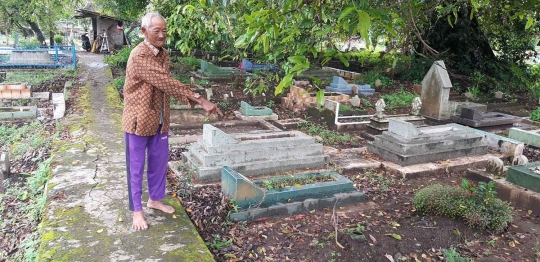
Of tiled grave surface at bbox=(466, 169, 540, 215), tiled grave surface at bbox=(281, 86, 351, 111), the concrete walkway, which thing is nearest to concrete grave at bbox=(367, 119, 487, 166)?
tiled grave surface at bbox=(466, 169, 540, 215)

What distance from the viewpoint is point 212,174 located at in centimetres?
507

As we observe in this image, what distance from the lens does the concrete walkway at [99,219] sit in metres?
2.92

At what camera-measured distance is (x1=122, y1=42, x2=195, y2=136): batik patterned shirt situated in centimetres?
306

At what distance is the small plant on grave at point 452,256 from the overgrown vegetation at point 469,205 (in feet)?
2.19

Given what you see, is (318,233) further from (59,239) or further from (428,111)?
(428,111)

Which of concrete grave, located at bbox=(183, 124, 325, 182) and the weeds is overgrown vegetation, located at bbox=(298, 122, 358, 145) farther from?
the weeds

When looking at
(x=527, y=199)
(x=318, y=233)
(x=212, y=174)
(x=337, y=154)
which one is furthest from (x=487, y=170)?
(x=212, y=174)

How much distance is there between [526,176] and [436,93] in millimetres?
5620

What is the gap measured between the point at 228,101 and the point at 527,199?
7.45 meters

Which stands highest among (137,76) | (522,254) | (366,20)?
(366,20)

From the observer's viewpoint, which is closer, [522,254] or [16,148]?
[522,254]

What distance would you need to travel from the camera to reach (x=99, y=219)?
3422mm

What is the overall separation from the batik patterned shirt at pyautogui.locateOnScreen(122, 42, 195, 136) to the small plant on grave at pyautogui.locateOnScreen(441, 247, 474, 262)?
257cm

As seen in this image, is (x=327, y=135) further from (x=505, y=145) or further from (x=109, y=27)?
(x=109, y=27)
